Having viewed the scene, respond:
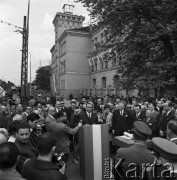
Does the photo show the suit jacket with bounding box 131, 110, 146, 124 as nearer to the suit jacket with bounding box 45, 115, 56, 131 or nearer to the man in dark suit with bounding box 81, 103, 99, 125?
the man in dark suit with bounding box 81, 103, 99, 125

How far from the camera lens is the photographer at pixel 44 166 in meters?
2.51

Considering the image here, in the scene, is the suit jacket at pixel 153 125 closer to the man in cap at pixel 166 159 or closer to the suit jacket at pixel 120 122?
the suit jacket at pixel 120 122

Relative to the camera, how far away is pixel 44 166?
2.58 metres

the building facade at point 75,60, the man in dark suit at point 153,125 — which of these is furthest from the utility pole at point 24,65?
the building facade at point 75,60

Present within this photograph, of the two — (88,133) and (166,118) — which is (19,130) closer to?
(88,133)

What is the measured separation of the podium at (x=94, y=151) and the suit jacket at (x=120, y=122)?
384 cm

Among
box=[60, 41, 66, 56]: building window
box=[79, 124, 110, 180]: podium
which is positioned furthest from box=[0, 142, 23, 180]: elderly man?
box=[60, 41, 66, 56]: building window

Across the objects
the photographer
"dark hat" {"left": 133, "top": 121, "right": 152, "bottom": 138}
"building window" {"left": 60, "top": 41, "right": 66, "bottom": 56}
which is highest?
"building window" {"left": 60, "top": 41, "right": 66, "bottom": 56}

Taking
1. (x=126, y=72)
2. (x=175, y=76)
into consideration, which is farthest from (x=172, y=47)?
(x=126, y=72)

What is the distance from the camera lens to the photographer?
2.51 m

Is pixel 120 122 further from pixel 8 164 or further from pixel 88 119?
pixel 8 164

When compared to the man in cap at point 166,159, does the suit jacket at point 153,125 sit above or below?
below

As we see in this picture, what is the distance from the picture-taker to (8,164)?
233cm

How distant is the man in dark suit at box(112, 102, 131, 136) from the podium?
3845 mm
